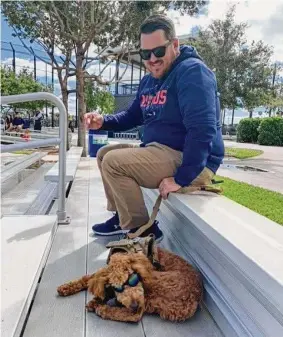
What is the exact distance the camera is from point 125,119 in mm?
2490

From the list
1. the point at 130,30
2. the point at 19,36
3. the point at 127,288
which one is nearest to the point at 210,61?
the point at 130,30

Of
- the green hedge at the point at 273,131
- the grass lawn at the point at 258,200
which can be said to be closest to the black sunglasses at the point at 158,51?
the grass lawn at the point at 258,200

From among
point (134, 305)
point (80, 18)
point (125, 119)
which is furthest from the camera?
point (80, 18)

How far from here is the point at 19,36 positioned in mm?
10281

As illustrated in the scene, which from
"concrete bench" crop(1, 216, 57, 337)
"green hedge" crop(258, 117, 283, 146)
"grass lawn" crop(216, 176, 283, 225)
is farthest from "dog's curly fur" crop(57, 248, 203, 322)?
"green hedge" crop(258, 117, 283, 146)

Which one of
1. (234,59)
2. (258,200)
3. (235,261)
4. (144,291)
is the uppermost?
(234,59)

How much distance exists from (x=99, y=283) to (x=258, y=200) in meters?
3.39

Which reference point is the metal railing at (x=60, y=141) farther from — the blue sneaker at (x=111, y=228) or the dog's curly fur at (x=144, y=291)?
the dog's curly fur at (x=144, y=291)

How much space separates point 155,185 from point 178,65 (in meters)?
0.63

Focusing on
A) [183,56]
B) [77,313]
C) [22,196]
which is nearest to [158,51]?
[183,56]

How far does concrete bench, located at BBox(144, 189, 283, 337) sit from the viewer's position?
2.95 feet

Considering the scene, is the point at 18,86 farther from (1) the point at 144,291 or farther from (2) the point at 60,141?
(1) the point at 144,291

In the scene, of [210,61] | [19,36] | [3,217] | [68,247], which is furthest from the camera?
[210,61]

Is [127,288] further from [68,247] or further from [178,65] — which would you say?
[178,65]
